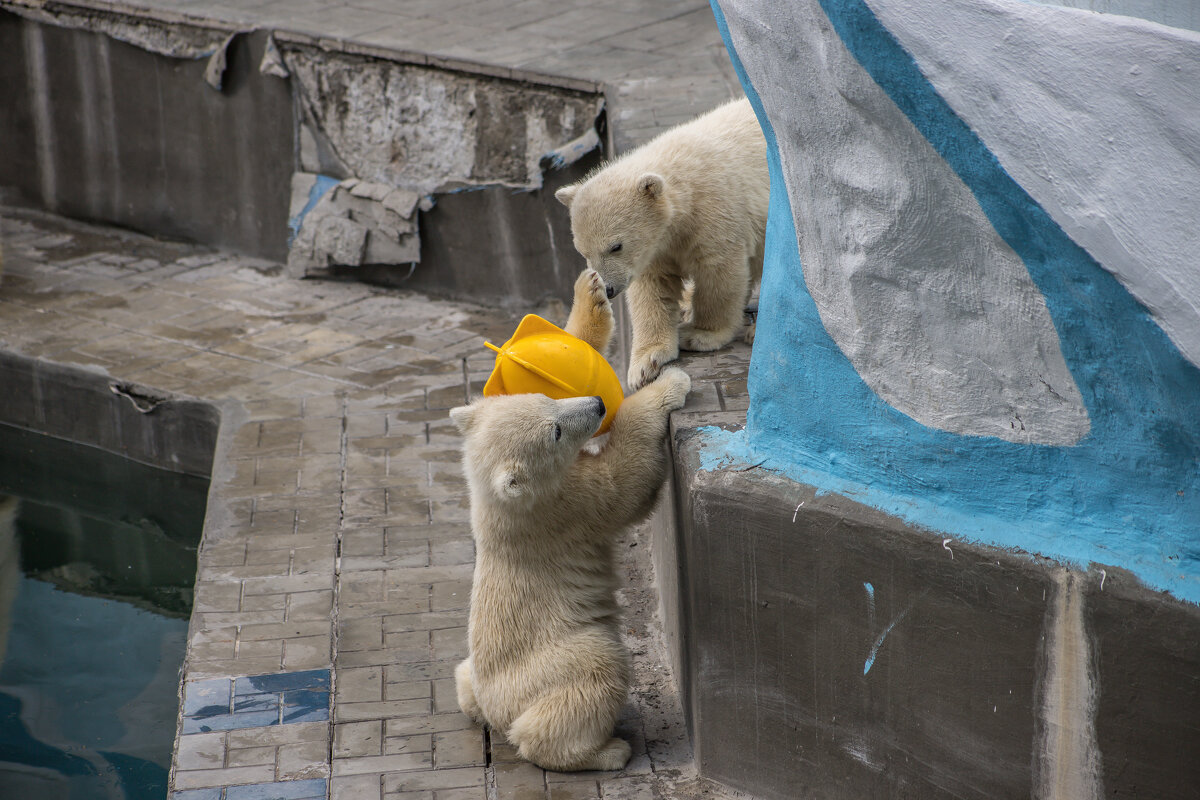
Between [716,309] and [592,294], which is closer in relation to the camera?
[592,294]

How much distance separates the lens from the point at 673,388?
12.1ft

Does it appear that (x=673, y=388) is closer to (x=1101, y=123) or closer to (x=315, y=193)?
(x=1101, y=123)

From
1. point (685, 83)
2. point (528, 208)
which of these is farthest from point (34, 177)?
point (685, 83)

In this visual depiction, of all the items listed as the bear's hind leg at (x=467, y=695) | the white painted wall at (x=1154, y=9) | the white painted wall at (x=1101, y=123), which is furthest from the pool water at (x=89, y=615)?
the white painted wall at (x=1154, y=9)

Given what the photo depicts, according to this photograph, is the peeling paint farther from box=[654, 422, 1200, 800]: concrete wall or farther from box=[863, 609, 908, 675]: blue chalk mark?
box=[863, 609, 908, 675]: blue chalk mark

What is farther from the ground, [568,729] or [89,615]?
[568,729]

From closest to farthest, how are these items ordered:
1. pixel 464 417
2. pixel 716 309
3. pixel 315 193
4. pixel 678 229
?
pixel 464 417 < pixel 678 229 < pixel 716 309 < pixel 315 193

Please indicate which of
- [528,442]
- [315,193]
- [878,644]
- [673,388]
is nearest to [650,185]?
[673,388]

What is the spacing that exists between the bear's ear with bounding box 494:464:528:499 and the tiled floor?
26.3 inches

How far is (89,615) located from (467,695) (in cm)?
288

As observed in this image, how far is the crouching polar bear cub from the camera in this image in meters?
3.59

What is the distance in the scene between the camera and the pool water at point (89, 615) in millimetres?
4836

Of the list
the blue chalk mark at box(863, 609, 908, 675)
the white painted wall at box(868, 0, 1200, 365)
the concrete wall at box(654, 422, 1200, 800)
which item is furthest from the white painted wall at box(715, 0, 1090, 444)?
the blue chalk mark at box(863, 609, 908, 675)

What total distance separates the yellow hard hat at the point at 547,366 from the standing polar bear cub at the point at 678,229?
0.28 metres
